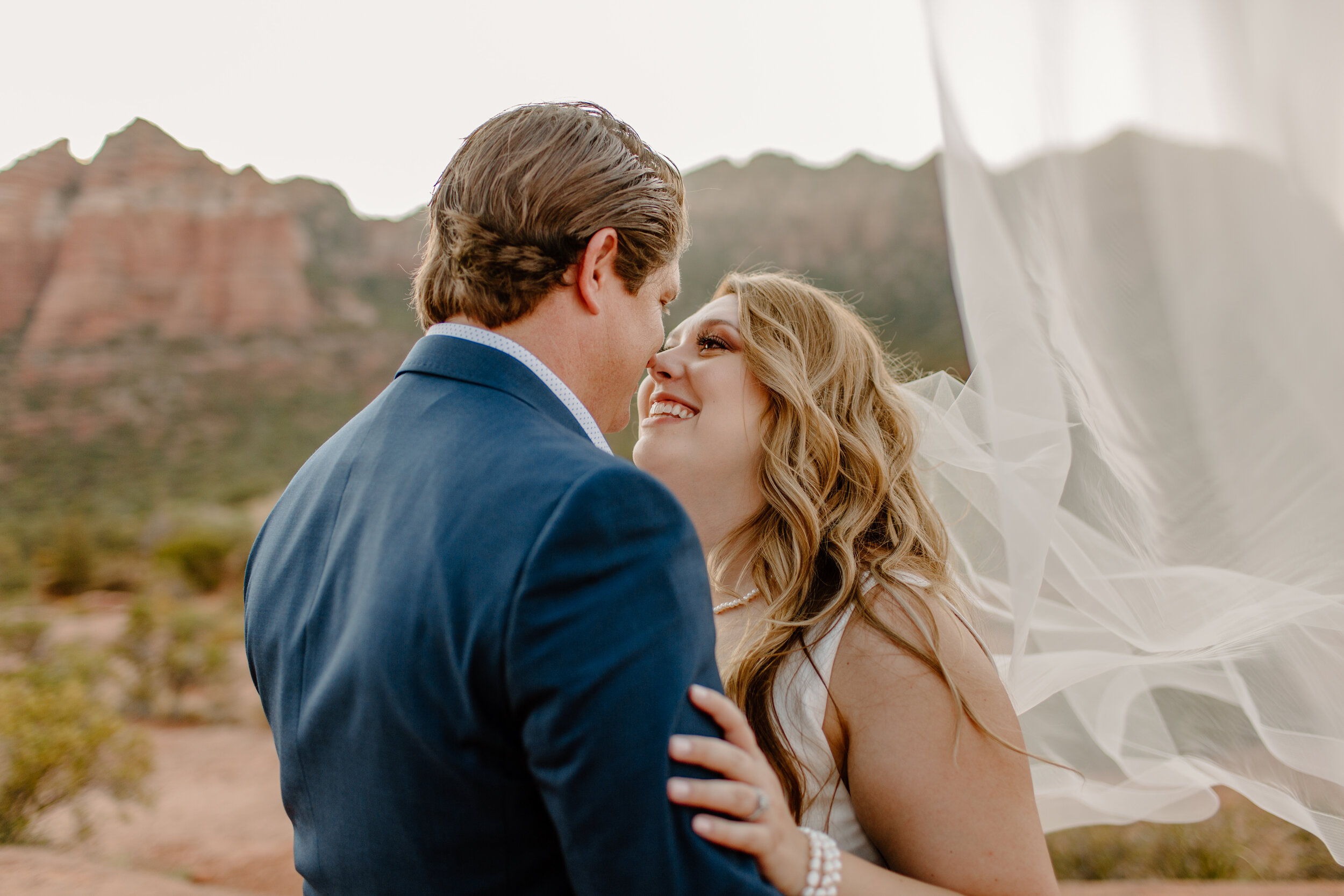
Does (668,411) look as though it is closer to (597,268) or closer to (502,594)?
(597,268)

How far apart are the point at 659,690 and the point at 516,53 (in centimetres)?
1045

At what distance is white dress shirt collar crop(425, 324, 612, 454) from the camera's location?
1199 mm

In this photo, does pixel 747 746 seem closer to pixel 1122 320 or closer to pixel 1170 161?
pixel 1122 320

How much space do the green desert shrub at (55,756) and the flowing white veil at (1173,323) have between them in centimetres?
705

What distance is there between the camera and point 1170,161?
58.1 inches

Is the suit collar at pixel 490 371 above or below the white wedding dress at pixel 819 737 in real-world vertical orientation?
above

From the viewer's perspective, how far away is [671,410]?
2.02m

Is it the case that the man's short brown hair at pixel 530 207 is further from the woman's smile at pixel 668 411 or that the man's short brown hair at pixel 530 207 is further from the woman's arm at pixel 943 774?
the woman's arm at pixel 943 774

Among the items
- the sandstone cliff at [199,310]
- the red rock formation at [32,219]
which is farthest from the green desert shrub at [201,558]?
the red rock formation at [32,219]

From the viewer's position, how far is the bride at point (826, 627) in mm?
1320

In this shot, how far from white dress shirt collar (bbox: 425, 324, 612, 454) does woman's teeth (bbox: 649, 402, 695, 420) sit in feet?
2.45

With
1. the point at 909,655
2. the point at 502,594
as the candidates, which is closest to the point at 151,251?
the point at 909,655

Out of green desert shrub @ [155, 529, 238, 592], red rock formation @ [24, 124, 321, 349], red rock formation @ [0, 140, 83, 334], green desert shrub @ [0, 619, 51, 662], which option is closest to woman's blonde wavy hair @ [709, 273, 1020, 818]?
green desert shrub @ [0, 619, 51, 662]

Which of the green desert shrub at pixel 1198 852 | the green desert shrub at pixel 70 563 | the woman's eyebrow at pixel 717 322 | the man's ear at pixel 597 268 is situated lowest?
the green desert shrub at pixel 1198 852
